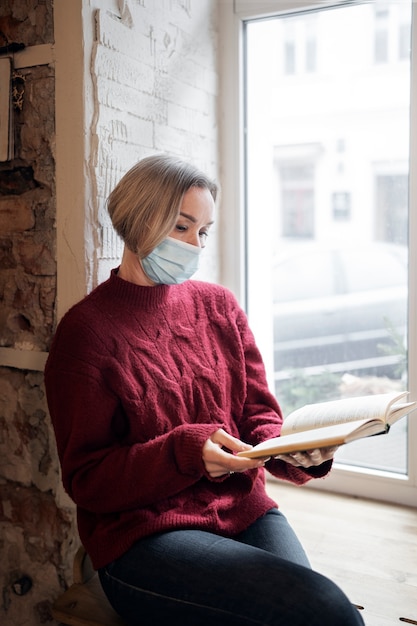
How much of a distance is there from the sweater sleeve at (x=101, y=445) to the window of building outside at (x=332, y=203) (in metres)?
0.99

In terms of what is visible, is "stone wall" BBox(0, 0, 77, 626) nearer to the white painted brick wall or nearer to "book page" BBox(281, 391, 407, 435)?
the white painted brick wall

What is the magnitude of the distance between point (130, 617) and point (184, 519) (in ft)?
0.71

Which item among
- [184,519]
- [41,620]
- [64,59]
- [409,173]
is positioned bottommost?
[41,620]

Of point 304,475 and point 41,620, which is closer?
point 304,475

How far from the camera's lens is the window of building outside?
1995 millimetres

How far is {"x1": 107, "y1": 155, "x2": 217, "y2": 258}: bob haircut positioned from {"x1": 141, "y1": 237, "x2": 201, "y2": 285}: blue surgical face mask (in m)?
0.02

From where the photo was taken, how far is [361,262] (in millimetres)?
2143

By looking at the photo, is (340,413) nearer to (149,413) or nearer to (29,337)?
(149,413)

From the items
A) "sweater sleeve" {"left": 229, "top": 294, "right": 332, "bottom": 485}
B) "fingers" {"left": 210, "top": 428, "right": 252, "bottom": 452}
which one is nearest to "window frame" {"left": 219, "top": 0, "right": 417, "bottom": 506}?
"sweater sleeve" {"left": 229, "top": 294, "right": 332, "bottom": 485}

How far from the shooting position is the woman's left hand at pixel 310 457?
126 cm

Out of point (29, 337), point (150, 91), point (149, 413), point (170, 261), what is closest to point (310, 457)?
point (149, 413)

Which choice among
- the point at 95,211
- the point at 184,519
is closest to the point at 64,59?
the point at 95,211

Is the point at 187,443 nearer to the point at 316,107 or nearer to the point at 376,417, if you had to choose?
the point at 376,417

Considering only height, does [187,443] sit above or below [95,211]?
below
